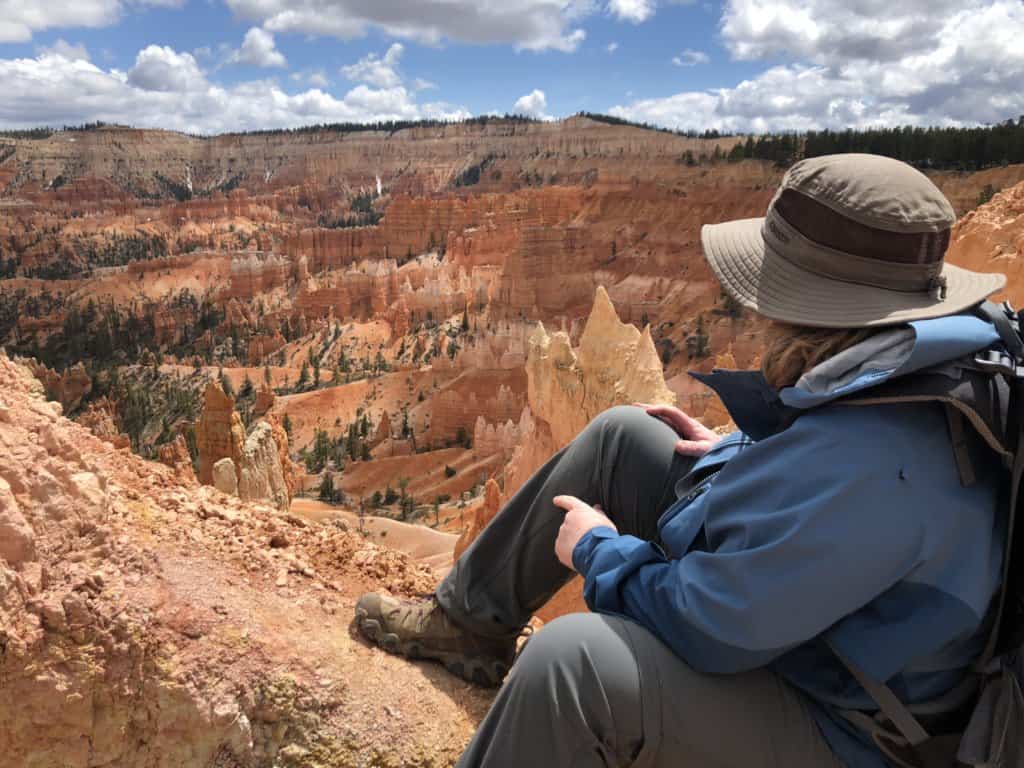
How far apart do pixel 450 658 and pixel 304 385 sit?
36420mm

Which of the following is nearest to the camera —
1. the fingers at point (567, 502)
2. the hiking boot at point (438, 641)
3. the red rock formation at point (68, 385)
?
the fingers at point (567, 502)

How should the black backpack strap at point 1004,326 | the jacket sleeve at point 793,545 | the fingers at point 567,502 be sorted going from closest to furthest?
the jacket sleeve at point 793,545
the black backpack strap at point 1004,326
the fingers at point 567,502

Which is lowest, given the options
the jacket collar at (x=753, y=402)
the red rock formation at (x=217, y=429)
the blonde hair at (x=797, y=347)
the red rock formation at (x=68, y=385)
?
the red rock formation at (x=68, y=385)

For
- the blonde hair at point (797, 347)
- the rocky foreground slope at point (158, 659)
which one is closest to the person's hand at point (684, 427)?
the blonde hair at point (797, 347)

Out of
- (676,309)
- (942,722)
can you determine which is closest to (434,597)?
(942,722)

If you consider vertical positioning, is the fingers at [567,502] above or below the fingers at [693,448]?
below

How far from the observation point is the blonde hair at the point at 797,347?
5.18 feet

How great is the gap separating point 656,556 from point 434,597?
1.05 metres

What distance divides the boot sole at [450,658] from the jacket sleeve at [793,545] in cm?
104

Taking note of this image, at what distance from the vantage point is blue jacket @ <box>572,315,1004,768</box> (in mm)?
1341

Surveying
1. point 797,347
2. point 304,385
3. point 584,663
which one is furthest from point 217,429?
Answer: point 304,385

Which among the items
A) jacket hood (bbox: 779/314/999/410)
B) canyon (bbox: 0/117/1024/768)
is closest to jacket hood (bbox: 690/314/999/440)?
jacket hood (bbox: 779/314/999/410)

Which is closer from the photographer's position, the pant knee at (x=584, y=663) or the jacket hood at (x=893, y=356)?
the jacket hood at (x=893, y=356)

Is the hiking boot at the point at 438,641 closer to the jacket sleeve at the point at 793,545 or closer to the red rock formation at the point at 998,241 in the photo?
the jacket sleeve at the point at 793,545
